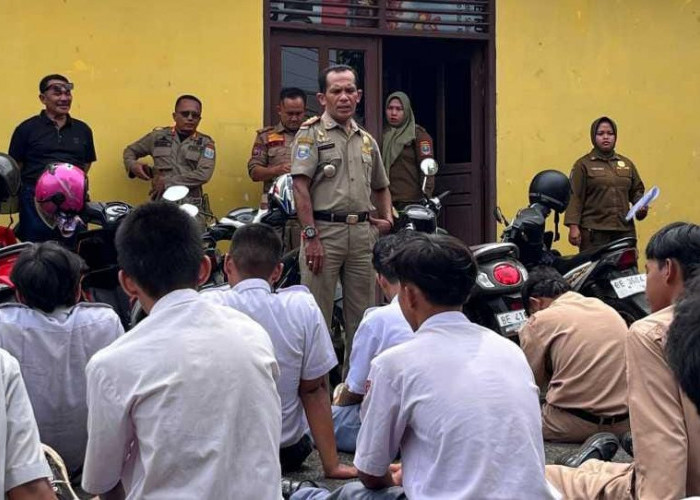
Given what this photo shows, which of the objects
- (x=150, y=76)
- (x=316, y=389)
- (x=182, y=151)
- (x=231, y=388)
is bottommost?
(x=316, y=389)

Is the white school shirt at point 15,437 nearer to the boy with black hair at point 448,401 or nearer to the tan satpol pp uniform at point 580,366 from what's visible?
the boy with black hair at point 448,401

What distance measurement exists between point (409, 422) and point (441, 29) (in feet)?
22.6

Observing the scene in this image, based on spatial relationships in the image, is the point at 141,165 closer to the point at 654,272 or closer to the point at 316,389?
the point at 316,389

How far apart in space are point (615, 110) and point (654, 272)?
691 centimetres

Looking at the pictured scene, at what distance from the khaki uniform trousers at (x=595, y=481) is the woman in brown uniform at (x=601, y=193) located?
5.30 metres

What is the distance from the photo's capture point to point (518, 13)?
31.6 feet

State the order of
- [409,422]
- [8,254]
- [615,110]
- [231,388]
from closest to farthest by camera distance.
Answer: [231,388] → [409,422] → [8,254] → [615,110]

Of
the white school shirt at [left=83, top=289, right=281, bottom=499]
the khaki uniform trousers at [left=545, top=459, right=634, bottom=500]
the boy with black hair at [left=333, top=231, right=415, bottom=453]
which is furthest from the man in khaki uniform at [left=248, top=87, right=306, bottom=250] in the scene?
the white school shirt at [left=83, top=289, right=281, bottom=499]

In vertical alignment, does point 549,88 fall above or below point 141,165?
above

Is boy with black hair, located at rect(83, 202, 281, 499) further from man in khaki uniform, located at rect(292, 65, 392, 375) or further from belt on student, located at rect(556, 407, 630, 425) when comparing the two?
man in khaki uniform, located at rect(292, 65, 392, 375)

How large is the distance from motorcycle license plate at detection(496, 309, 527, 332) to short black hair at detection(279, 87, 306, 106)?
8.96 ft

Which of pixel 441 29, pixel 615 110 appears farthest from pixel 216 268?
pixel 615 110

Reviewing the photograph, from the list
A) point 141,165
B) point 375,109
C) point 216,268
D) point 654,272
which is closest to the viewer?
point 654,272

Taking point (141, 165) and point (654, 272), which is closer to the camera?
point (654, 272)
